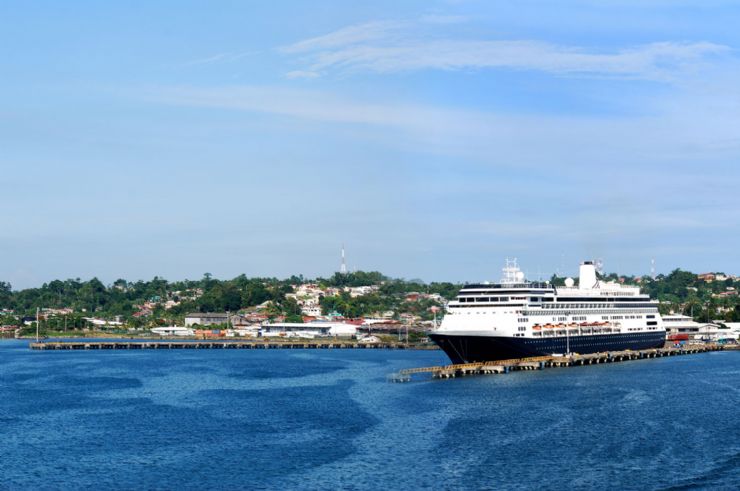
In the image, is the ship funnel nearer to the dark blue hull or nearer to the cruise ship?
the cruise ship

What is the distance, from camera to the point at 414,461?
172 ft

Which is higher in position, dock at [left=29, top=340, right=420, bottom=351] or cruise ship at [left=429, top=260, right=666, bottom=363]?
cruise ship at [left=429, top=260, right=666, bottom=363]

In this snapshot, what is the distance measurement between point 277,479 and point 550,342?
203ft

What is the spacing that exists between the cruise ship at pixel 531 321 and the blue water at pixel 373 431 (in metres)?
5.36

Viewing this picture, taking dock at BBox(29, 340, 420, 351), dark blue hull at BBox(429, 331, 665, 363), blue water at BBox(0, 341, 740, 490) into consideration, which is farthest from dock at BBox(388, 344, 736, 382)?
dock at BBox(29, 340, 420, 351)

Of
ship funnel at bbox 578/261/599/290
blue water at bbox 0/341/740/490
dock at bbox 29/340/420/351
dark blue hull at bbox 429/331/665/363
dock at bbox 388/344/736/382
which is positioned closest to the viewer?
blue water at bbox 0/341/740/490

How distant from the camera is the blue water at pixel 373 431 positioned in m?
48.8

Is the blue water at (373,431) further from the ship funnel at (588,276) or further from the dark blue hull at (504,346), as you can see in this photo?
the ship funnel at (588,276)

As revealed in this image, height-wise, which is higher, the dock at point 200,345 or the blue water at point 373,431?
the dock at point 200,345

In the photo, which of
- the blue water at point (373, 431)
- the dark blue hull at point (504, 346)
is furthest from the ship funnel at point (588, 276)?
the blue water at point (373, 431)

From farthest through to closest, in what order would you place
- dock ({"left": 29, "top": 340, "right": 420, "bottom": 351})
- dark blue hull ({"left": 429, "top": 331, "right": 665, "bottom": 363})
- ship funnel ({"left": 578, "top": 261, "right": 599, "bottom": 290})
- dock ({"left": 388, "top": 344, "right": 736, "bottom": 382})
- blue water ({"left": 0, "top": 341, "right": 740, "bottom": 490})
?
1. dock ({"left": 29, "top": 340, "right": 420, "bottom": 351})
2. ship funnel ({"left": 578, "top": 261, "right": 599, "bottom": 290})
3. dark blue hull ({"left": 429, "top": 331, "right": 665, "bottom": 363})
4. dock ({"left": 388, "top": 344, "right": 736, "bottom": 382})
5. blue water ({"left": 0, "top": 341, "right": 740, "bottom": 490})

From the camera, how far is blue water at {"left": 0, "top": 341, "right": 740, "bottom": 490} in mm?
48812

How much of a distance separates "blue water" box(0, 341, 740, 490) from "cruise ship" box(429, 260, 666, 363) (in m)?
5.36

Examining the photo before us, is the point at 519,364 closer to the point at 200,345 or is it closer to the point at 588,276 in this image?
the point at 588,276
